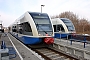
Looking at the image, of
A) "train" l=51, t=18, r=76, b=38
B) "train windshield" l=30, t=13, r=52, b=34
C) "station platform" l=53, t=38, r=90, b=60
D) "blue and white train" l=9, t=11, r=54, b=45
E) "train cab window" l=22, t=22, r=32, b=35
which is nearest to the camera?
"station platform" l=53, t=38, r=90, b=60

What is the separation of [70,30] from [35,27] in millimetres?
10156

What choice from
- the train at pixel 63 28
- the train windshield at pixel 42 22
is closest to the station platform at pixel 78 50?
the train windshield at pixel 42 22

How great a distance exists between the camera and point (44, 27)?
13.0 meters

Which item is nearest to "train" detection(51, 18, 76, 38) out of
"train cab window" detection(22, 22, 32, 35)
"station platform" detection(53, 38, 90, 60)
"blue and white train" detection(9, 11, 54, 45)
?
"station platform" detection(53, 38, 90, 60)

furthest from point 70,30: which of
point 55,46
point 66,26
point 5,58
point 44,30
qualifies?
point 5,58

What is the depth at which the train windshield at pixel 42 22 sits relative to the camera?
42.1ft

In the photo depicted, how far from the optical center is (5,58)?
525 cm

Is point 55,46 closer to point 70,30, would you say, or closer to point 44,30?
point 44,30

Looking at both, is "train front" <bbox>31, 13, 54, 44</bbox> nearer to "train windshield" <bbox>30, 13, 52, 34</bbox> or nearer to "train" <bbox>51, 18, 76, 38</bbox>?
"train windshield" <bbox>30, 13, 52, 34</bbox>

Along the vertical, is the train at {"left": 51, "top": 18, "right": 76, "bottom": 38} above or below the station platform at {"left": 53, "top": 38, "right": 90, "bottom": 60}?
above

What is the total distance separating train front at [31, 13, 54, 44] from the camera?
12.4 metres

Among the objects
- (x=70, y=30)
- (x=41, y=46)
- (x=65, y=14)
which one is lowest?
(x=41, y=46)

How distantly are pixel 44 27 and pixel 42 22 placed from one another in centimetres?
59

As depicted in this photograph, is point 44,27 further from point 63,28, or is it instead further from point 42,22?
point 63,28
